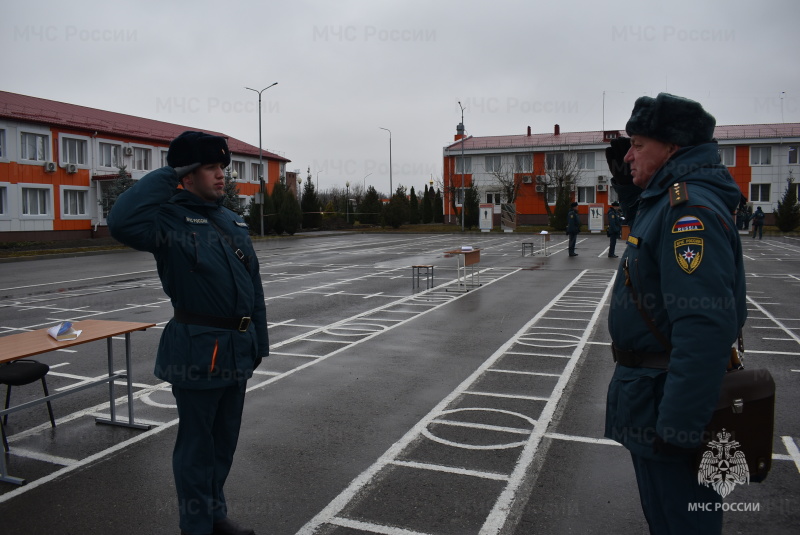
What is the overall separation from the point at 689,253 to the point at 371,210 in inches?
2553

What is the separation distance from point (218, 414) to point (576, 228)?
2327 centimetres

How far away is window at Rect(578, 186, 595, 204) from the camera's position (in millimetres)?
62594

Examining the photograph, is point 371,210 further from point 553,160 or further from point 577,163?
point 577,163

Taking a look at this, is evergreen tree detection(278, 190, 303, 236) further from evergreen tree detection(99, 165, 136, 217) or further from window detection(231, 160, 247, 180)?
evergreen tree detection(99, 165, 136, 217)

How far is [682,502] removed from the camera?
243cm

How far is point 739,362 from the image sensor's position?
2.60 meters

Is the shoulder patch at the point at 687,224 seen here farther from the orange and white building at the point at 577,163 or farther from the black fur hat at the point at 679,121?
the orange and white building at the point at 577,163

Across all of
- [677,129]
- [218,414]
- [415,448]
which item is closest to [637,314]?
[677,129]

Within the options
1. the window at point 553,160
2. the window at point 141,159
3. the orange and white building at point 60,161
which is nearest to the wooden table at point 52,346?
the orange and white building at point 60,161

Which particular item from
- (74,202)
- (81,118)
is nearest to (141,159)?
(81,118)

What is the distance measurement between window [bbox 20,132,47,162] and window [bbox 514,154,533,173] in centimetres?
4160

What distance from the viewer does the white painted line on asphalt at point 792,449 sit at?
485 centimetres

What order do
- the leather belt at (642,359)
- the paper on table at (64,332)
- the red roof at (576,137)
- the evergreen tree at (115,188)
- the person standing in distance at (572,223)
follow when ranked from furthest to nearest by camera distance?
the red roof at (576,137), the evergreen tree at (115,188), the person standing in distance at (572,223), the paper on table at (64,332), the leather belt at (642,359)

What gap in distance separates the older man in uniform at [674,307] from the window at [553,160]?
6215 centimetres
